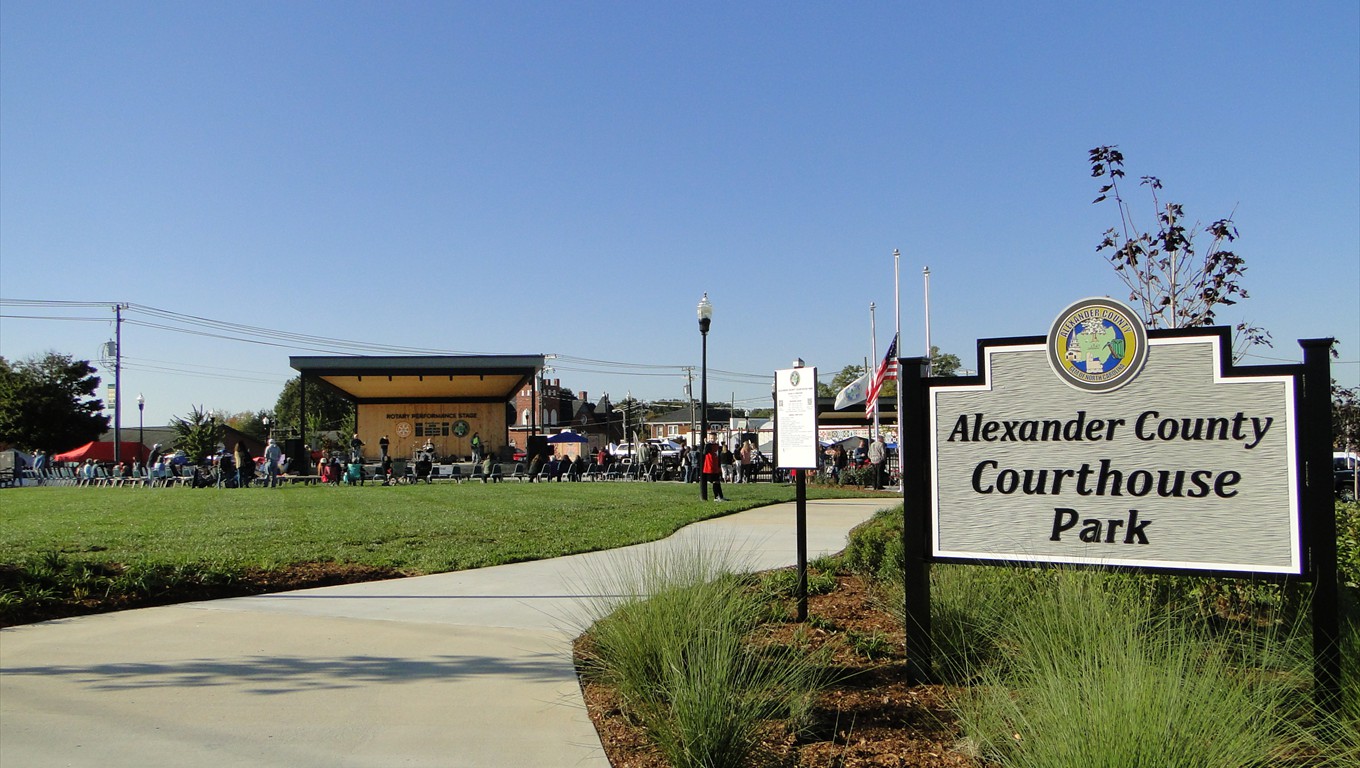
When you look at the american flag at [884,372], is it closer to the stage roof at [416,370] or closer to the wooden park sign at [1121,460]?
the stage roof at [416,370]

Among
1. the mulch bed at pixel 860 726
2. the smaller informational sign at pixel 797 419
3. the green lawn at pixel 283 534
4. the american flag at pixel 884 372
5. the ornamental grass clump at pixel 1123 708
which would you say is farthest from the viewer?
the american flag at pixel 884 372

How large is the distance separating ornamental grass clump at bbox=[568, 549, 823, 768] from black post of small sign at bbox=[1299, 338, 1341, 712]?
2.35 meters

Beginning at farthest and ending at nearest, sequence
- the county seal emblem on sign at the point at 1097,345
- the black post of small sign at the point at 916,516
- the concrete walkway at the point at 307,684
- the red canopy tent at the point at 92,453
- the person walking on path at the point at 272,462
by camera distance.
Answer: the red canopy tent at the point at 92,453 < the person walking on path at the point at 272,462 < the black post of small sign at the point at 916,516 < the county seal emblem on sign at the point at 1097,345 < the concrete walkway at the point at 307,684

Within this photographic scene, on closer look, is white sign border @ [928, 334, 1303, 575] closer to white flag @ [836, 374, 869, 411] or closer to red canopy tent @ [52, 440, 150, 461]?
white flag @ [836, 374, 869, 411]

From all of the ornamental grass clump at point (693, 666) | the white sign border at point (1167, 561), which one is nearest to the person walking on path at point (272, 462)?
the ornamental grass clump at point (693, 666)

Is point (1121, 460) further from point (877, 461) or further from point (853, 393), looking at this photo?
point (853, 393)

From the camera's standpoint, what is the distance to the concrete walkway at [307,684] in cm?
448

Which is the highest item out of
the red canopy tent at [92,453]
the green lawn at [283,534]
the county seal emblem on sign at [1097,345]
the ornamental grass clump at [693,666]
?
the county seal emblem on sign at [1097,345]

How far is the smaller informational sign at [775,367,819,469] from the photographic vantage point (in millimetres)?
7188

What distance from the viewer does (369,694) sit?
212 inches

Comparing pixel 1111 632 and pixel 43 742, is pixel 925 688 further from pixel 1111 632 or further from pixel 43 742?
pixel 43 742

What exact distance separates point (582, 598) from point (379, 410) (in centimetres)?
4758

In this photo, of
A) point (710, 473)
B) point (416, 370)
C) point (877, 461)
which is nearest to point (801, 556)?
point (710, 473)

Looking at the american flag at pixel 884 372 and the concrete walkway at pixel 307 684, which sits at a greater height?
the american flag at pixel 884 372
